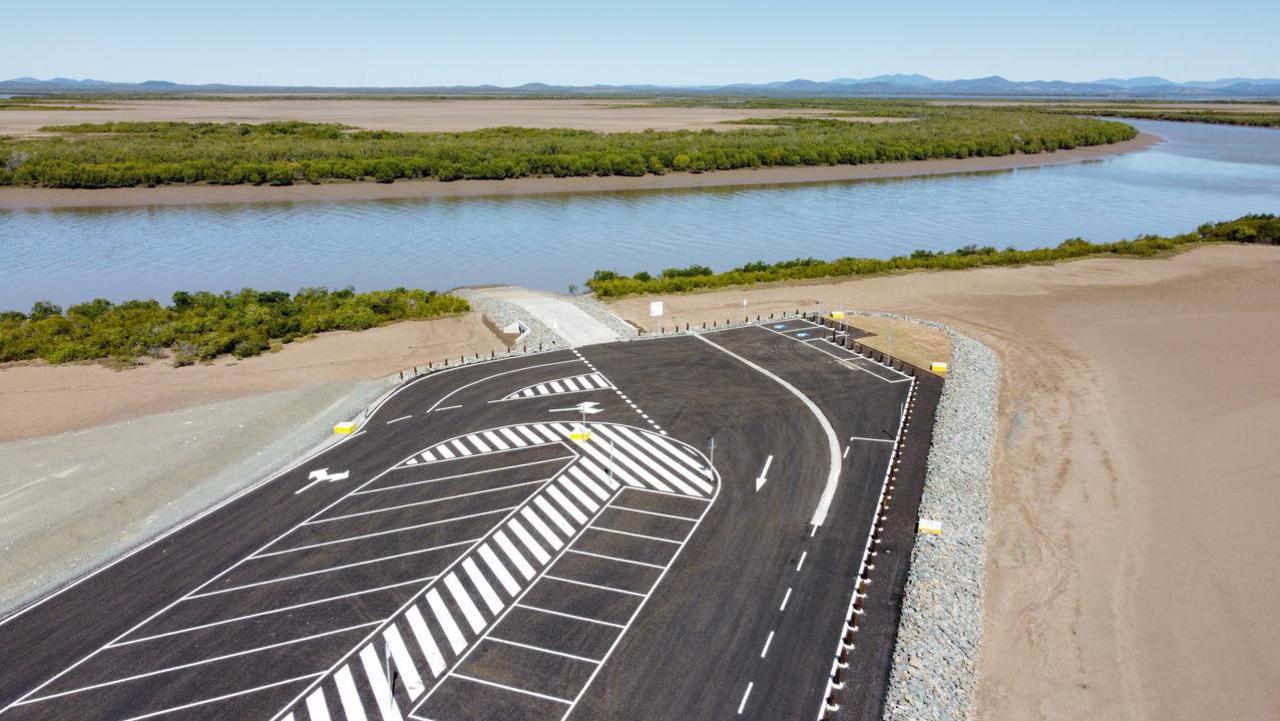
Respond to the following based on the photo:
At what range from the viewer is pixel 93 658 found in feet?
62.0

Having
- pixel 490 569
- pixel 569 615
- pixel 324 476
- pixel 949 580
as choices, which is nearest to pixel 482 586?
pixel 490 569

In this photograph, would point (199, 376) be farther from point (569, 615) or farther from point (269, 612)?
point (569, 615)

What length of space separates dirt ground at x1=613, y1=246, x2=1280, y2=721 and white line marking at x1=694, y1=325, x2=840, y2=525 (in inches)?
214

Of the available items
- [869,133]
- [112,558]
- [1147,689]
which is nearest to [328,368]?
[112,558]

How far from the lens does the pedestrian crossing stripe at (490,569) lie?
17656 mm

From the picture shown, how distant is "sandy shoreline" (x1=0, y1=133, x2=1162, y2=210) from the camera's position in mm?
85938

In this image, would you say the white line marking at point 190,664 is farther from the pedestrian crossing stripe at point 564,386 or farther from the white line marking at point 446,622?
the pedestrian crossing stripe at point 564,386

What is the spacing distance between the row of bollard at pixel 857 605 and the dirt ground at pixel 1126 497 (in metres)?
3.29

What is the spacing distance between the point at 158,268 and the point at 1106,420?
230ft

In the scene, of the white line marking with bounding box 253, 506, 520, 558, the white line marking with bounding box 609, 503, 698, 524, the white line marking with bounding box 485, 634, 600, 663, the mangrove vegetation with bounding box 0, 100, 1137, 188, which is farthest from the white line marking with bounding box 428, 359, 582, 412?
the mangrove vegetation with bounding box 0, 100, 1137, 188

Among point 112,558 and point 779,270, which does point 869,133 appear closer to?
point 779,270

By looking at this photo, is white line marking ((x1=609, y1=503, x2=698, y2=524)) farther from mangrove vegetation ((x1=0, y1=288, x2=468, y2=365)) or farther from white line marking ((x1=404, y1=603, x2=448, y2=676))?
mangrove vegetation ((x1=0, y1=288, x2=468, y2=365))

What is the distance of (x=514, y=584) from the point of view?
2152 centimetres

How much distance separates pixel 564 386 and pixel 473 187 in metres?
69.3
